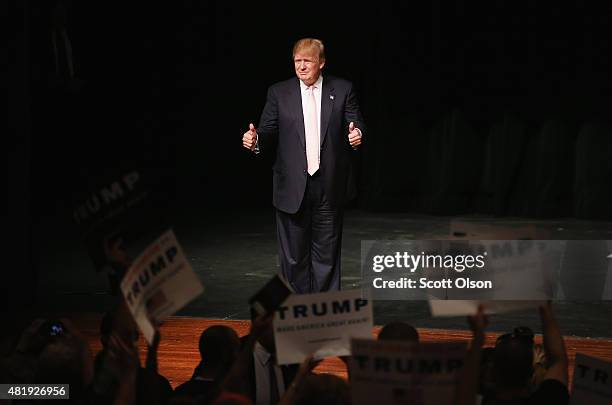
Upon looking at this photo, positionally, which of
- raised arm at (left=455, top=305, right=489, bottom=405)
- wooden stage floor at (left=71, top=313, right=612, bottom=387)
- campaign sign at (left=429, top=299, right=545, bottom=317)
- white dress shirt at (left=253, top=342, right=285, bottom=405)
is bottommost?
wooden stage floor at (left=71, top=313, right=612, bottom=387)

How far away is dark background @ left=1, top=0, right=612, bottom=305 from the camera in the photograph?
10.5m

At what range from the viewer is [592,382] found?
2.65m

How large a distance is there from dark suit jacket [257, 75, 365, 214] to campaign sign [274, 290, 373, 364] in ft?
7.83

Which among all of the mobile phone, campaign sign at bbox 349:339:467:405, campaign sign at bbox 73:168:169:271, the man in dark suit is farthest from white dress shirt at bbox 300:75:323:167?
campaign sign at bbox 349:339:467:405

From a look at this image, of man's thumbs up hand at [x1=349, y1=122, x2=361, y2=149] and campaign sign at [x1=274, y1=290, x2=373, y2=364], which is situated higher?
man's thumbs up hand at [x1=349, y1=122, x2=361, y2=149]

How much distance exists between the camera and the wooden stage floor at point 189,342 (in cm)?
Answer: 493

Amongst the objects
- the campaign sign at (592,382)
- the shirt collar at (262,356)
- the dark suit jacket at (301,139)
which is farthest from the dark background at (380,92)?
the campaign sign at (592,382)

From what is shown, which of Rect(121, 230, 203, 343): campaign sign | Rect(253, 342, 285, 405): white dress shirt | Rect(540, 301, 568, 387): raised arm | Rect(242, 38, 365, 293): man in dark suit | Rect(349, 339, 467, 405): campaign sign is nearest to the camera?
Rect(349, 339, 467, 405): campaign sign

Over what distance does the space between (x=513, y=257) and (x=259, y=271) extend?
4827 mm

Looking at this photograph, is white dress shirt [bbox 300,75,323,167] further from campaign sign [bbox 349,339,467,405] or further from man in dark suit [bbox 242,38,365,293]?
campaign sign [bbox 349,339,467,405]

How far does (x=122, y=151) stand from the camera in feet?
38.0

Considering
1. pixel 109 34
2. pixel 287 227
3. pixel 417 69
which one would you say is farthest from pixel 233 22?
pixel 287 227

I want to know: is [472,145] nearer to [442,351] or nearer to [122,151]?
[122,151]

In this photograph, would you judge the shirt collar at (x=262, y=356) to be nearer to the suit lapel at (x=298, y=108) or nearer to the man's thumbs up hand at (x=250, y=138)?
the man's thumbs up hand at (x=250, y=138)
